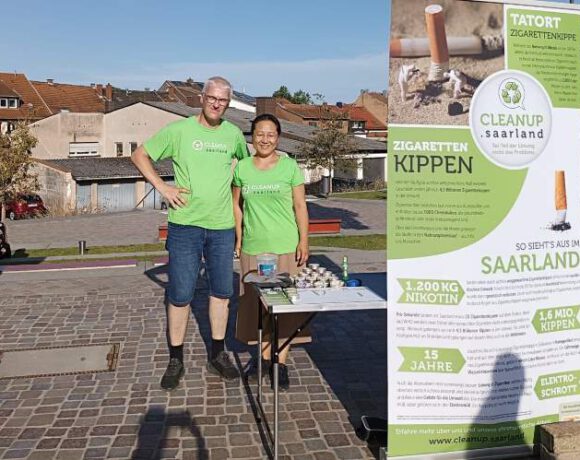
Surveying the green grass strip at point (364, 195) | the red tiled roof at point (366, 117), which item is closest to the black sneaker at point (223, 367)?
the green grass strip at point (364, 195)

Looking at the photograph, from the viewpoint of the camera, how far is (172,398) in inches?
189

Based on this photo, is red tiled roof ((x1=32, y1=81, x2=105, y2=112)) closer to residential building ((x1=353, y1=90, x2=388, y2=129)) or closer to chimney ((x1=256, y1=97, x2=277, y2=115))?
chimney ((x1=256, y1=97, x2=277, y2=115))

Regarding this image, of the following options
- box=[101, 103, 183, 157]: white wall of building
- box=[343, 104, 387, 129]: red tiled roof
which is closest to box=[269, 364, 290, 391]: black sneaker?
box=[101, 103, 183, 157]: white wall of building

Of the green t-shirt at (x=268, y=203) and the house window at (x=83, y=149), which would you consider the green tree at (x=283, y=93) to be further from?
the green t-shirt at (x=268, y=203)

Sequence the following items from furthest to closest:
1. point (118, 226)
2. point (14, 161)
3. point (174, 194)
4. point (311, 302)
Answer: point (14, 161), point (118, 226), point (174, 194), point (311, 302)

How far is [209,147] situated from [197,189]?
1.10ft

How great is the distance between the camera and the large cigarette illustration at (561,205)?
3592mm

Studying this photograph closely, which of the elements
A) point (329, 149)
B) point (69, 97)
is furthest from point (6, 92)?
point (329, 149)

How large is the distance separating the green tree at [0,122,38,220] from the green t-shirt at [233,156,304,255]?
2874 centimetres

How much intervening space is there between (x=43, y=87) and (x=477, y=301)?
2542 inches

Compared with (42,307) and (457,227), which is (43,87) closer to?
(42,307)

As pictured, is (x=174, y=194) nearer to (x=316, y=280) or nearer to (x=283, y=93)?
(x=316, y=280)

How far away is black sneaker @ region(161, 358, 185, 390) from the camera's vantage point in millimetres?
4973

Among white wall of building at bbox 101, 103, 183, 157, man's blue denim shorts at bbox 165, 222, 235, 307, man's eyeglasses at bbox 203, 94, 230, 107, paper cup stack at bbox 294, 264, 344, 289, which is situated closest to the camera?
paper cup stack at bbox 294, 264, 344, 289
